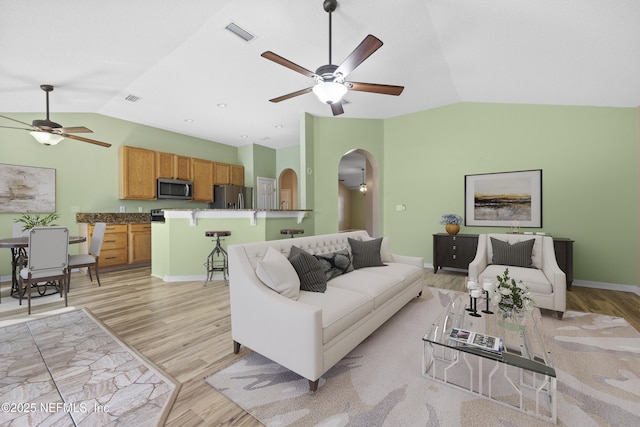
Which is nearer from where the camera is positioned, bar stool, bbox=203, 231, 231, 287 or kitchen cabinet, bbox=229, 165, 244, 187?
bar stool, bbox=203, 231, 231, 287

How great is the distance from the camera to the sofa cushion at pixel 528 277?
9.33 ft

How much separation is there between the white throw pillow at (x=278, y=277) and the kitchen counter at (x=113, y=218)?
464 centimetres

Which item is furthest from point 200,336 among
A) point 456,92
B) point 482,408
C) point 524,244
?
point 456,92

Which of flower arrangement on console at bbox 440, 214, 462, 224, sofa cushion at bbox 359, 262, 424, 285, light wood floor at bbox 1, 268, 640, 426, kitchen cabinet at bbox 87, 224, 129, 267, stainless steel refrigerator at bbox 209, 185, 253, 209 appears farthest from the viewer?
stainless steel refrigerator at bbox 209, 185, 253, 209

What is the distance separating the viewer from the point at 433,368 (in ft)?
6.05

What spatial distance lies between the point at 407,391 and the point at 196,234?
3.77 m

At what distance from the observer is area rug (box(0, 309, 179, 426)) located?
5.03ft

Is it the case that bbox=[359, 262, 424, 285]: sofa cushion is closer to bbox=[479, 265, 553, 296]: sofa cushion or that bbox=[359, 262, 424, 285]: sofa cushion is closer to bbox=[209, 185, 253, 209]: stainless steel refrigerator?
bbox=[479, 265, 553, 296]: sofa cushion

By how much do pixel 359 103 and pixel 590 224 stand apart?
13.0 feet

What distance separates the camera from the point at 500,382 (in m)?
1.79

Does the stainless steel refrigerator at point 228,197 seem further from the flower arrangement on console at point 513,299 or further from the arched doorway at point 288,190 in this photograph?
the flower arrangement on console at point 513,299

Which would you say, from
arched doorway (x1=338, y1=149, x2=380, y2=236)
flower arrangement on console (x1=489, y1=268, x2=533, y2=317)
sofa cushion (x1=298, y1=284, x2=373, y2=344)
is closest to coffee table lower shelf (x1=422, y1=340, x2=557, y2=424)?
flower arrangement on console (x1=489, y1=268, x2=533, y2=317)

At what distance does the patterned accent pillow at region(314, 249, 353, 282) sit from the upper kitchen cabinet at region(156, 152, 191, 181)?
4.83 metres

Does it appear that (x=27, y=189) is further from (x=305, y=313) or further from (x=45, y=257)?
(x=305, y=313)
